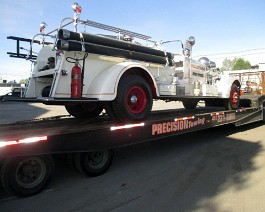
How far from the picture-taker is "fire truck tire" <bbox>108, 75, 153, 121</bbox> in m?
4.94

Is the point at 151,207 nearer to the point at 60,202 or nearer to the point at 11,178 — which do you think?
the point at 60,202

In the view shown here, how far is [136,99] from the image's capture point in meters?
5.24

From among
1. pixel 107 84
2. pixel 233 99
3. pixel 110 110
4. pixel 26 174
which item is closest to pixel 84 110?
pixel 110 110

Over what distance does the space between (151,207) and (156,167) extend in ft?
5.51

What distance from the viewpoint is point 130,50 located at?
213 inches

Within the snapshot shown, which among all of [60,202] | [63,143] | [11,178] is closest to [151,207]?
[60,202]

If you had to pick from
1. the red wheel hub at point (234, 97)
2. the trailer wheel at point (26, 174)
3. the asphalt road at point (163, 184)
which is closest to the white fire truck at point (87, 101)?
the trailer wheel at point (26, 174)

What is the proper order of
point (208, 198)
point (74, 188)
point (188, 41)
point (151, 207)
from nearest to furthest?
point (151, 207), point (208, 198), point (74, 188), point (188, 41)

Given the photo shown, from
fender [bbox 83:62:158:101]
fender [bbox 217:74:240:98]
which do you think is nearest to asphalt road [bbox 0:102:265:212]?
fender [bbox 83:62:158:101]

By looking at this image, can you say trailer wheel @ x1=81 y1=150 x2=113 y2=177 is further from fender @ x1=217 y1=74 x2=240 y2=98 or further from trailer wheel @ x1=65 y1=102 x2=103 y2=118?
fender @ x1=217 y1=74 x2=240 y2=98

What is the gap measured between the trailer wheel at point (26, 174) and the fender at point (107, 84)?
1.27m

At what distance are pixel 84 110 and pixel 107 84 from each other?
6.27 feet

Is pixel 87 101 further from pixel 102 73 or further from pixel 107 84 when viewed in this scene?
pixel 102 73

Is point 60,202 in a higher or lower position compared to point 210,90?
lower
